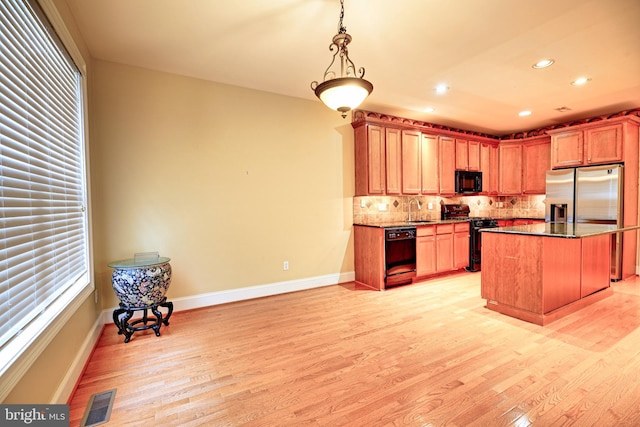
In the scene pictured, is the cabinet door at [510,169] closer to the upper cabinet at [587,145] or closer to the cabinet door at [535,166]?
the cabinet door at [535,166]

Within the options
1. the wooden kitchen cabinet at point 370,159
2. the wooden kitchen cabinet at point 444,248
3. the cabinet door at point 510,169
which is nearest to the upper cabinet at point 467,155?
the cabinet door at point 510,169

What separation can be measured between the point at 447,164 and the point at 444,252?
1617 millimetres

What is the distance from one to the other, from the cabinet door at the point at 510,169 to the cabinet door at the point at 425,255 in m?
2.65

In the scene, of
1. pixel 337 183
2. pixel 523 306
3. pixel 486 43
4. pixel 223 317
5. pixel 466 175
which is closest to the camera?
pixel 486 43

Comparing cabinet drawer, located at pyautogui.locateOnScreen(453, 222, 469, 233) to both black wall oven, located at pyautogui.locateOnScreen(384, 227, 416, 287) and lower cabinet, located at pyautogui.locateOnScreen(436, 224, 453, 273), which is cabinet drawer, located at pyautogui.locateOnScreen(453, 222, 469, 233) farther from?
black wall oven, located at pyautogui.locateOnScreen(384, 227, 416, 287)

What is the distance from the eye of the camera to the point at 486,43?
2697mm

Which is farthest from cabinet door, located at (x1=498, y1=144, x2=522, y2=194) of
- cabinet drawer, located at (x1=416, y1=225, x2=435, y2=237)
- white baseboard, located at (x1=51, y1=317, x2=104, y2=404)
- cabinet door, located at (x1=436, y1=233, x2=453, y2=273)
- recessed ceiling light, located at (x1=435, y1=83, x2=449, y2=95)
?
white baseboard, located at (x1=51, y1=317, x2=104, y2=404)

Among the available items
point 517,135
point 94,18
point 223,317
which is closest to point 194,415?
point 223,317

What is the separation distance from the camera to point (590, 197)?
4523 mm

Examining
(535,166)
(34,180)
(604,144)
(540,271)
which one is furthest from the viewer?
(535,166)

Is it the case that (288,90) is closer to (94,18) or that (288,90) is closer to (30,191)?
(94,18)

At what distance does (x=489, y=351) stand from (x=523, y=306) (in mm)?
946

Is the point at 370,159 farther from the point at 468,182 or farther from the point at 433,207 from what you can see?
the point at 468,182

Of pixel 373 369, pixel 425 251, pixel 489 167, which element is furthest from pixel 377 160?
pixel 373 369
